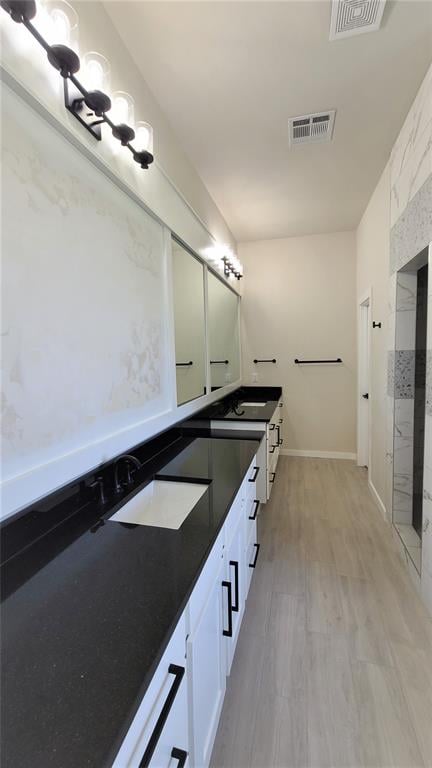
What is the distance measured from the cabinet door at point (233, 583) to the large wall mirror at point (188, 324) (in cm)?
89

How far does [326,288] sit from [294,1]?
300cm

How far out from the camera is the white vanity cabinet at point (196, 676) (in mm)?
630

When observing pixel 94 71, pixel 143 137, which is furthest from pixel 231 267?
pixel 94 71

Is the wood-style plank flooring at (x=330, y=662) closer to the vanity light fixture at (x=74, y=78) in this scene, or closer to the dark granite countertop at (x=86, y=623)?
the dark granite countertop at (x=86, y=623)

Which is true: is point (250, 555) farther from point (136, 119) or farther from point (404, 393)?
point (136, 119)

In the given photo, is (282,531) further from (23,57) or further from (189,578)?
(23,57)

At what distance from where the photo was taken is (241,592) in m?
1.56

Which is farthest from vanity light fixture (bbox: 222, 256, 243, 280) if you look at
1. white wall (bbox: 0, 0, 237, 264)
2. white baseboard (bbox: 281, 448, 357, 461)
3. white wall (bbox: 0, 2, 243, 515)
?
white baseboard (bbox: 281, 448, 357, 461)

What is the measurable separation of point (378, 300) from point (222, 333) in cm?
149

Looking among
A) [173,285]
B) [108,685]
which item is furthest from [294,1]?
[108,685]

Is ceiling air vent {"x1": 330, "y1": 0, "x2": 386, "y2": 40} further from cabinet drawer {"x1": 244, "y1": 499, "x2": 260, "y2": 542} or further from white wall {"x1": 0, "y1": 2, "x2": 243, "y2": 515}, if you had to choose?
cabinet drawer {"x1": 244, "y1": 499, "x2": 260, "y2": 542}

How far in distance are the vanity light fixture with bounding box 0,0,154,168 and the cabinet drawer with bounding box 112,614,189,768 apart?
156 centimetres

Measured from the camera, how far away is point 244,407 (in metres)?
3.45

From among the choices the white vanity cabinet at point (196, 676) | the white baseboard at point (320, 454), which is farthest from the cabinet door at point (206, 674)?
the white baseboard at point (320, 454)
